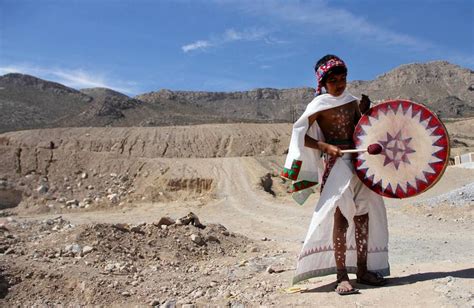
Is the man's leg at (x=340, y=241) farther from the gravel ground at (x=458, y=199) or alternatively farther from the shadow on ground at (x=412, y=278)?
the gravel ground at (x=458, y=199)

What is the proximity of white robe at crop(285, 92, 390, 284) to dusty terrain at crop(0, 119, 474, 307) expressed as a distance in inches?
8.7

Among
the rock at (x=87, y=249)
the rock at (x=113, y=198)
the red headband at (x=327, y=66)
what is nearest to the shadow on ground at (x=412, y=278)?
the red headband at (x=327, y=66)

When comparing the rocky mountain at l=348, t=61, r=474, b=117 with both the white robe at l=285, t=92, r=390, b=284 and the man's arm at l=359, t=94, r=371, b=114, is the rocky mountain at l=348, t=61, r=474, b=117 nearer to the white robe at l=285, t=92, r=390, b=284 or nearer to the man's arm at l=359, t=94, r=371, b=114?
the man's arm at l=359, t=94, r=371, b=114

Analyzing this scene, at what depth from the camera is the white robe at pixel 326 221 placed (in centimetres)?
433

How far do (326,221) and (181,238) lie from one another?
4.63 metres

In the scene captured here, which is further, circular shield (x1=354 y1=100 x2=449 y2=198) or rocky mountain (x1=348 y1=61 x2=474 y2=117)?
rocky mountain (x1=348 y1=61 x2=474 y2=117)

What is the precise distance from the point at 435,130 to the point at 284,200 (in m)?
16.4

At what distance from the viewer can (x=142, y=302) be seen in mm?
5680

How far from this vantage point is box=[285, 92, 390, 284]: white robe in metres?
4.33

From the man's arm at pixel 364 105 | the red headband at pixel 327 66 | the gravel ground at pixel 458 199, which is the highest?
the red headband at pixel 327 66

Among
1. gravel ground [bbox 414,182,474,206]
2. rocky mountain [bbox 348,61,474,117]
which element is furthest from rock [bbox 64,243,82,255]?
rocky mountain [bbox 348,61,474,117]

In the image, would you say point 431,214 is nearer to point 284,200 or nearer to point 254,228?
point 254,228

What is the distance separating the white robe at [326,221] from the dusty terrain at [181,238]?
222mm

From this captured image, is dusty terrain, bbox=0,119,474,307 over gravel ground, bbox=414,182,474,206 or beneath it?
beneath
